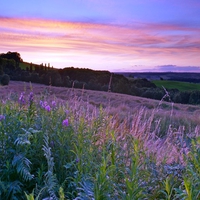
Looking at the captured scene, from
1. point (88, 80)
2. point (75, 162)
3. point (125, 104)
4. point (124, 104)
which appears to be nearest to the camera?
point (75, 162)

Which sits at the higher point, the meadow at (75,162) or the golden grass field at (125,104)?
the meadow at (75,162)

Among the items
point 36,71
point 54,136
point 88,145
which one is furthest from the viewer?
point 36,71

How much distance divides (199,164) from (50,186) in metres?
1.18

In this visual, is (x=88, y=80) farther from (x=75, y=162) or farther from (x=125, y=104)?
(x=75, y=162)

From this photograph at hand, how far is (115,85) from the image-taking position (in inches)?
1843

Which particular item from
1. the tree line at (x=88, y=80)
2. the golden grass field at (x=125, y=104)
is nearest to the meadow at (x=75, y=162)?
the golden grass field at (x=125, y=104)

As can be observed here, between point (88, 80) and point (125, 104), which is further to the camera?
point (88, 80)

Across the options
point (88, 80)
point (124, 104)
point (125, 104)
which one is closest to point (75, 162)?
point (124, 104)

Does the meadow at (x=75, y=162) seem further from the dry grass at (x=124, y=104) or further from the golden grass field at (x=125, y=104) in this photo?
the dry grass at (x=124, y=104)

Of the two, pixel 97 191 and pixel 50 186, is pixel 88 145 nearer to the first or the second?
pixel 50 186

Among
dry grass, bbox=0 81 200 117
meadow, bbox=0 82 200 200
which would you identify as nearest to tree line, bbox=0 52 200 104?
dry grass, bbox=0 81 200 117

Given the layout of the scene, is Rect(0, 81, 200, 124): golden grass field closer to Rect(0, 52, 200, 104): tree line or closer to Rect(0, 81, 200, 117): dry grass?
Rect(0, 81, 200, 117): dry grass

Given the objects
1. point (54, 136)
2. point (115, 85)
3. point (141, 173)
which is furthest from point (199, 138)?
point (115, 85)

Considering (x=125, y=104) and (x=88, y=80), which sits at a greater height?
(x=88, y=80)
